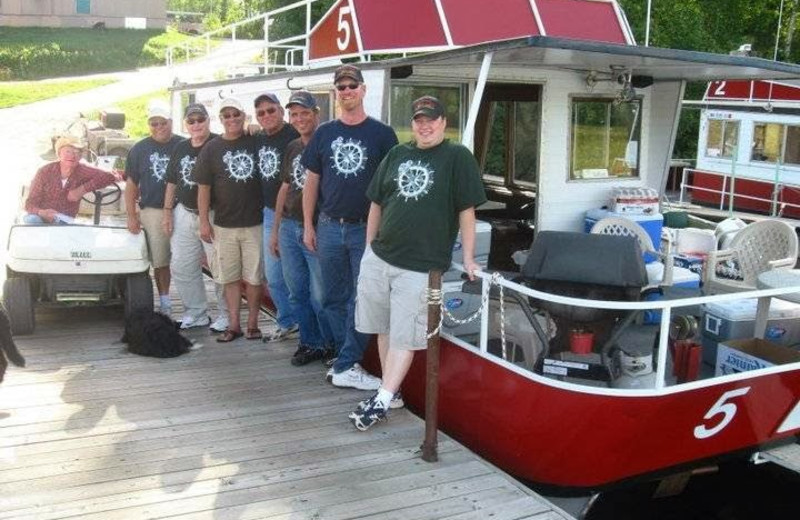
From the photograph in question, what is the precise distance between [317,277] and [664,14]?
18.8 m

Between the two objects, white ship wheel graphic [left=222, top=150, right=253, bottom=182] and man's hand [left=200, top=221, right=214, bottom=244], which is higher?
white ship wheel graphic [left=222, top=150, right=253, bottom=182]

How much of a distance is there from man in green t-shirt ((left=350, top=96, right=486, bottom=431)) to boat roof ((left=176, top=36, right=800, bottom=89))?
0.74m

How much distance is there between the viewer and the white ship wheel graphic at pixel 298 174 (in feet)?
18.6

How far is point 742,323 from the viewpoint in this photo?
5383 mm

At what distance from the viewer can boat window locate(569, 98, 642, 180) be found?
7.07m

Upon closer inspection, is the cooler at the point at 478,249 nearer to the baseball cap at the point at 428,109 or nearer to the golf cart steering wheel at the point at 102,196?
the baseball cap at the point at 428,109

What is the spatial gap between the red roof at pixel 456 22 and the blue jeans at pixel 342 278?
2406 millimetres

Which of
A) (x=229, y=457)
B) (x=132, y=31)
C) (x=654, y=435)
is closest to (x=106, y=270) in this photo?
(x=229, y=457)

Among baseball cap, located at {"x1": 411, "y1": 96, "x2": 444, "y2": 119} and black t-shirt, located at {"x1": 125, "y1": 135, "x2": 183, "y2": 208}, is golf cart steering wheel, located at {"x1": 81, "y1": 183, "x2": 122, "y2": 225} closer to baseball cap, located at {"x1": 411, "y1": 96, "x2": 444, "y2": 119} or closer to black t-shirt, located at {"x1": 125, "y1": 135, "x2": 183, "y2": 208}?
black t-shirt, located at {"x1": 125, "y1": 135, "x2": 183, "y2": 208}

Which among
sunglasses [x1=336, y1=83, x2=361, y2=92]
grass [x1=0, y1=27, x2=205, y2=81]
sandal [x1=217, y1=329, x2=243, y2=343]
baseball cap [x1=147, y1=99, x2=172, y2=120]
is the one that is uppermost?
grass [x1=0, y1=27, x2=205, y2=81]

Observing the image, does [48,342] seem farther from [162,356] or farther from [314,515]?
[314,515]

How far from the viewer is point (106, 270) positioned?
21.3 ft

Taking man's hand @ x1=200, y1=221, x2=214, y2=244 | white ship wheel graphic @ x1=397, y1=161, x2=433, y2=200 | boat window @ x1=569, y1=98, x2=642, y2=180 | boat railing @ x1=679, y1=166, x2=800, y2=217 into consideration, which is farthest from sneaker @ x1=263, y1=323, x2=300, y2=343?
boat railing @ x1=679, y1=166, x2=800, y2=217

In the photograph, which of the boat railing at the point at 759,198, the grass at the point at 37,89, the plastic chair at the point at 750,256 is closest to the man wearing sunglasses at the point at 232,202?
the plastic chair at the point at 750,256
